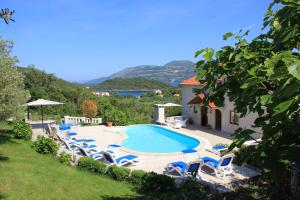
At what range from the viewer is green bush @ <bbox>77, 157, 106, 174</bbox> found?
12930 mm

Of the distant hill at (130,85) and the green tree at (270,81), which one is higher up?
the distant hill at (130,85)

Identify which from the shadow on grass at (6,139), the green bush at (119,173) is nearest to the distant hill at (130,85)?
the shadow on grass at (6,139)

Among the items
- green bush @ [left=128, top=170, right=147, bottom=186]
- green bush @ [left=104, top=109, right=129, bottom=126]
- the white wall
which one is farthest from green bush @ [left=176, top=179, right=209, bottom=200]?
green bush @ [left=104, top=109, right=129, bottom=126]

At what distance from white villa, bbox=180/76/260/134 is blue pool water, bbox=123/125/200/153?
277 cm

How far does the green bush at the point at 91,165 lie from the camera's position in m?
12.9

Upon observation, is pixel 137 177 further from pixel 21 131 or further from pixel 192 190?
pixel 21 131

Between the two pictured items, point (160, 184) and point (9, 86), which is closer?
point (160, 184)

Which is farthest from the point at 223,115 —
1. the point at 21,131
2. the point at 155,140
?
the point at 21,131

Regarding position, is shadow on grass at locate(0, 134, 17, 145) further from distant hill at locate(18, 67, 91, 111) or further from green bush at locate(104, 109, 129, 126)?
distant hill at locate(18, 67, 91, 111)

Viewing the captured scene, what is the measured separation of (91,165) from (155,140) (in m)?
10.1

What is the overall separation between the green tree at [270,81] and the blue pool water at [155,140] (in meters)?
15.8

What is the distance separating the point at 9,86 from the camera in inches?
512

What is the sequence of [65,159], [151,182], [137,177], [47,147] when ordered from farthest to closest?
1. [47,147]
2. [65,159]
3. [137,177]
4. [151,182]

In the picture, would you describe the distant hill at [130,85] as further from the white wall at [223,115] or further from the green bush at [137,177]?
the green bush at [137,177]
